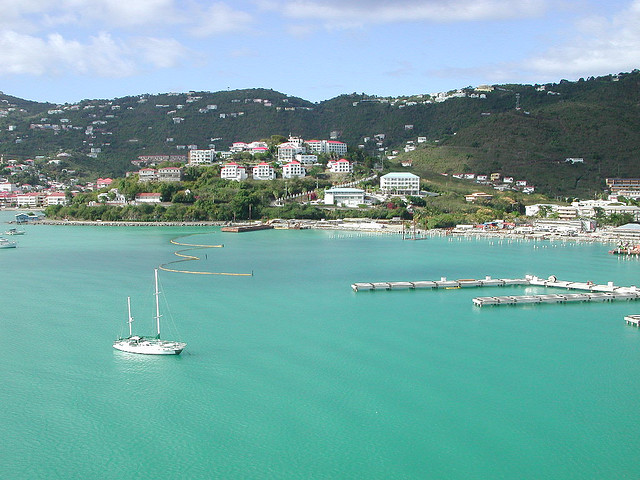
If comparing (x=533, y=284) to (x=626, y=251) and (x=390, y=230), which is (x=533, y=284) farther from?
(x=390, y=230)

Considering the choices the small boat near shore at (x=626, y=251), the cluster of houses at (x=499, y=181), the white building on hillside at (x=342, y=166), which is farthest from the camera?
the cluster of houses at (x=499, y=181)

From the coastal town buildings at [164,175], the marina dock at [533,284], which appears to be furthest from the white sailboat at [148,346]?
the coastal town buildings at [164,175]

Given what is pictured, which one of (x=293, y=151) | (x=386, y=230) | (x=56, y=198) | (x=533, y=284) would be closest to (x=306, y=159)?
(x=293, y=151)

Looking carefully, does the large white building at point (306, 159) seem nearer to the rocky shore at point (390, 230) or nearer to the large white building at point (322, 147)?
the large white building at point (322, 147)

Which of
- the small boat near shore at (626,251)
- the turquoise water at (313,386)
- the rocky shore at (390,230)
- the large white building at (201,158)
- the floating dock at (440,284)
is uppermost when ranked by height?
the large white building at (201,158)

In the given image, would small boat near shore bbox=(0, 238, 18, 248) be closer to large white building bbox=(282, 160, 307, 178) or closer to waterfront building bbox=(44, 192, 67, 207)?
large white building bbox=(282, 160, 307, 178)
